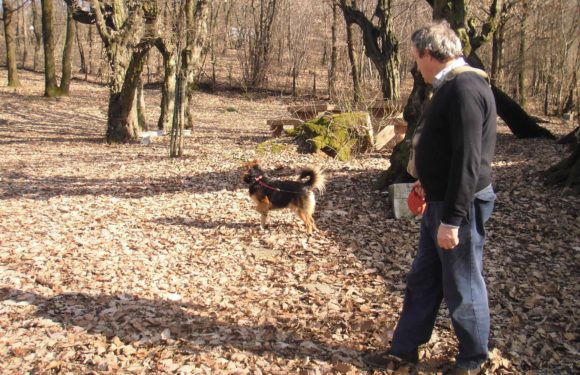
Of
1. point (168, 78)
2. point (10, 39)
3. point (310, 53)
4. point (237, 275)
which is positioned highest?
point (310, 53)

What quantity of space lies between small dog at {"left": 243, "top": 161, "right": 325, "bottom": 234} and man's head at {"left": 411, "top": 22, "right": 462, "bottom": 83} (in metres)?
3.72

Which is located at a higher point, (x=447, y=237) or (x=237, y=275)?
(x=447, y=237)

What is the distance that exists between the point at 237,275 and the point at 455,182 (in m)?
3.29

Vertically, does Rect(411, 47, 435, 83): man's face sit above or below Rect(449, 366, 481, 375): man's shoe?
above

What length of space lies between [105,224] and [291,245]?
8.99 feet

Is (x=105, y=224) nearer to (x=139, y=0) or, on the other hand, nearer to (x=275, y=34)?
(x=139, y=0)

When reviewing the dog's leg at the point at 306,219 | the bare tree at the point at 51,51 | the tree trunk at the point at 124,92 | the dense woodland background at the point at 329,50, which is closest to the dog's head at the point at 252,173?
the dog's leg at the point at 306,219

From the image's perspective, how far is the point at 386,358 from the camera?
149 inches

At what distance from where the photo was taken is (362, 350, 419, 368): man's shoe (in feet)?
12.0

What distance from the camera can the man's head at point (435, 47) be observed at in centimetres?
299

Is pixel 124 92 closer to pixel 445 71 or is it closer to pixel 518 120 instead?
pixel 518 120

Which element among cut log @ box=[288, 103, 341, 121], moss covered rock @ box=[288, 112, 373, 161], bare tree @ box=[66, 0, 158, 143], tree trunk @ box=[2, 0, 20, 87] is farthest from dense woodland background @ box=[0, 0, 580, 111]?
moss covered rock @ box=[288, 112, 373, 161]

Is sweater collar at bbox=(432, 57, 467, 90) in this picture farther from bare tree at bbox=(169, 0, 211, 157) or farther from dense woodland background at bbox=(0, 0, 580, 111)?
dense woodland background at bbox=(0, 0, 580, 111)

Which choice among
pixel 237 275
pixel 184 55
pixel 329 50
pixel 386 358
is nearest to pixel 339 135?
pixel 184 55
